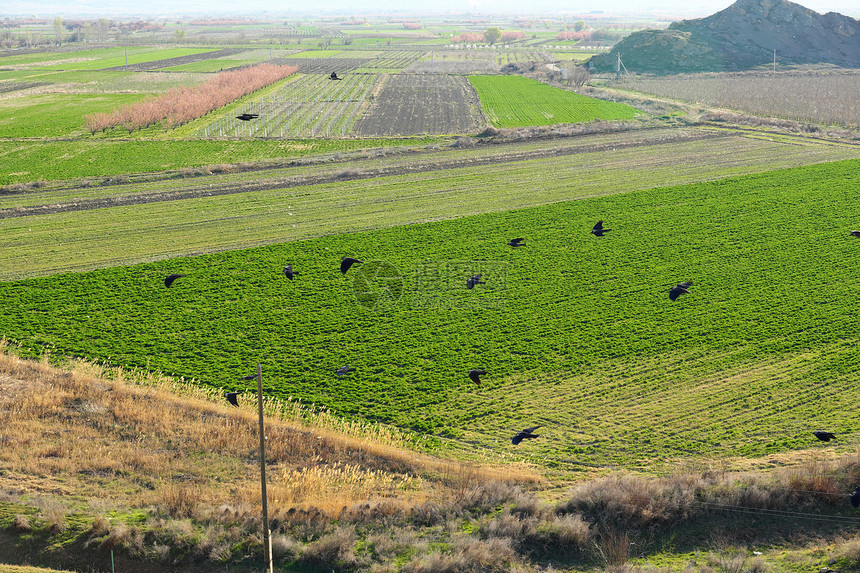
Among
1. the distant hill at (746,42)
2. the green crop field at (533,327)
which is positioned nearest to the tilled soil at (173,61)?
the distant hill at (746,42)

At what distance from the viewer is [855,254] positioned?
3912 cm

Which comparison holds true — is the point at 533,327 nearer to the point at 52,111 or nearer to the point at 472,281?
the point at 472,281

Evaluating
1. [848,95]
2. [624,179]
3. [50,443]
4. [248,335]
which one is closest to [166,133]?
[624,179]

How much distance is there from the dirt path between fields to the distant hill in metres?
63.4

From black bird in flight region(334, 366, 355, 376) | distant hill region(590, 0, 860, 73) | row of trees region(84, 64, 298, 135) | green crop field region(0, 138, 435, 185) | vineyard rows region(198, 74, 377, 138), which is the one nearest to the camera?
black bird in flight region(334, 366, 355, 376)

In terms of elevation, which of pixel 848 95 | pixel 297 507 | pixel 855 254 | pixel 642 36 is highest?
pixel 642 36

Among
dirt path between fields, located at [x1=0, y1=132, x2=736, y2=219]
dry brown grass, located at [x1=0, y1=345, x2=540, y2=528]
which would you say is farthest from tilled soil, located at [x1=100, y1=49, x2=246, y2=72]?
dry brown grass, located at [x1=0, y1=345, x2=540, y2=528]

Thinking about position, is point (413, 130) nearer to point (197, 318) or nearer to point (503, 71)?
point (197, 318)

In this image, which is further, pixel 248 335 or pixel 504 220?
pixel 504 220

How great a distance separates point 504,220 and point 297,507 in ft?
92.5

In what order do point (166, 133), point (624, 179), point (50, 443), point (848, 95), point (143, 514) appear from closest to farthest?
point (143, 514)
point (50, 443)
point (624, 179)
point (166, 133)
point (848, 95)

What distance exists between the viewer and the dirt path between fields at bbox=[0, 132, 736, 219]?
47938 millimetres

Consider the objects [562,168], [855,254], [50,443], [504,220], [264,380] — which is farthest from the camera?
[562,168]

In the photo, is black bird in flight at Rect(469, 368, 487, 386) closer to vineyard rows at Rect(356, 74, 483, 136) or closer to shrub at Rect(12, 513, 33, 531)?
shrub at Rect(12, 513, 33, 531)
